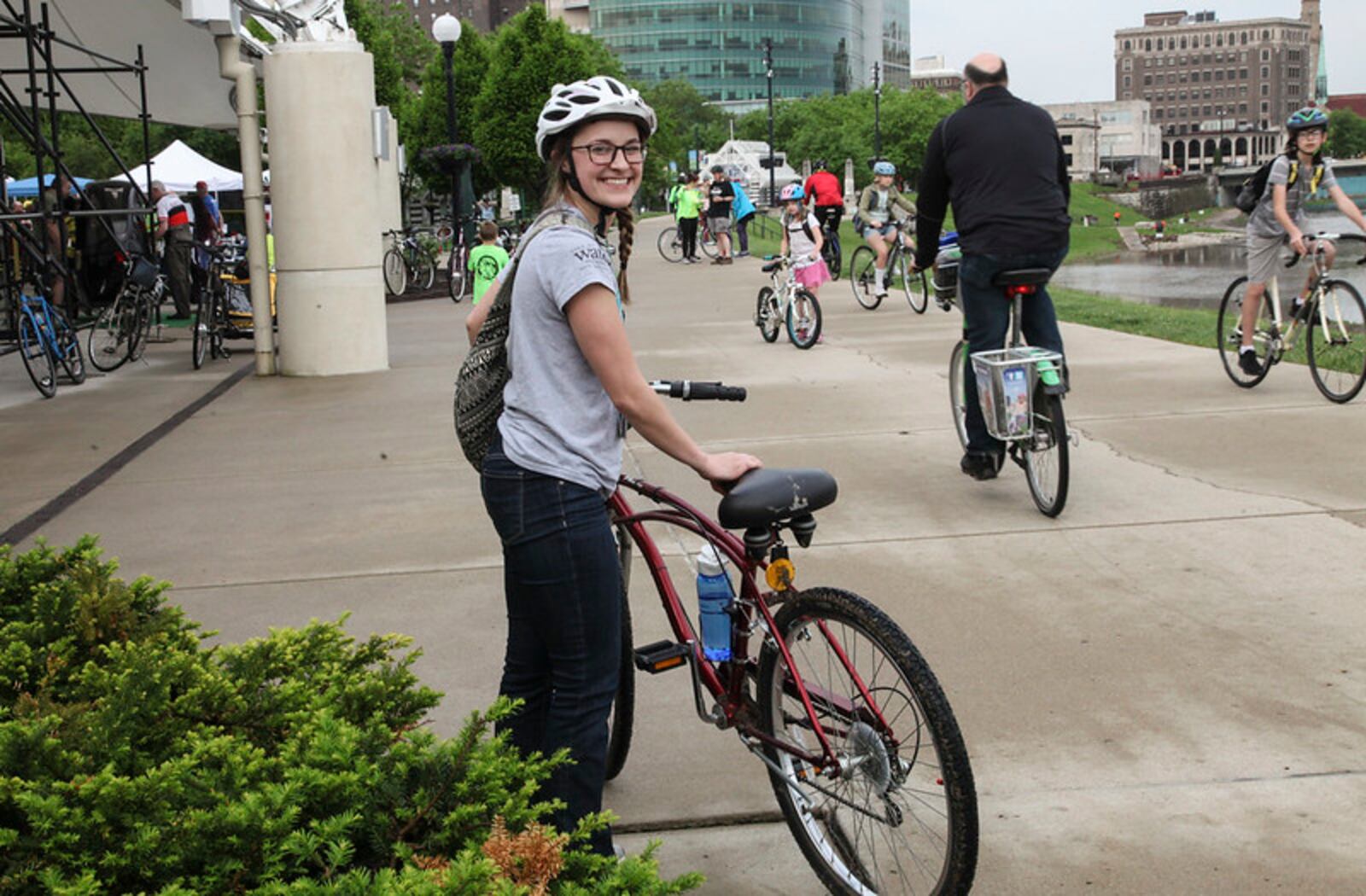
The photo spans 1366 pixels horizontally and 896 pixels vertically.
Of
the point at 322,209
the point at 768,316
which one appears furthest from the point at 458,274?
the point at 322,209

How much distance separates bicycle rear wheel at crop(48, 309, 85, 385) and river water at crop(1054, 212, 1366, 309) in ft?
32.8

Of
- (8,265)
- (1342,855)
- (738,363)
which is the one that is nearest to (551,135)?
(1342,855)

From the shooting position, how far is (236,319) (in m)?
16.6

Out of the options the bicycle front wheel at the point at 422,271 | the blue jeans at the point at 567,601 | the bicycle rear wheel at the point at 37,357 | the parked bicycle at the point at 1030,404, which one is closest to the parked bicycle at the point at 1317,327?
the parked bicycle at the point at 1030,404

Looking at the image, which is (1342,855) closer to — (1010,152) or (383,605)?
(383,605)

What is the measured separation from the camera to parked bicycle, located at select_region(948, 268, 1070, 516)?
721 centimetres

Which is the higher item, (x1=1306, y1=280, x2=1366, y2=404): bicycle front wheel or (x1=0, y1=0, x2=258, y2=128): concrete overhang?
(x1=0, y1=0, x2=258, y2=128): concrete overhang

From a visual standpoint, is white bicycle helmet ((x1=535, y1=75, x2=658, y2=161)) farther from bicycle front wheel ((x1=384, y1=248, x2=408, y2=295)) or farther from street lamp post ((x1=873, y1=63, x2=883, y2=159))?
street lamp post ((x1=873, y1=63, x2=883, y2=159))

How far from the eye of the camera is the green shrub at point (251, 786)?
90.0 inches

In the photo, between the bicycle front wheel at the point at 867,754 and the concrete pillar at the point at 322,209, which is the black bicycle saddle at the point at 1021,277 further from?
the concrete pillar at the point at 322,209

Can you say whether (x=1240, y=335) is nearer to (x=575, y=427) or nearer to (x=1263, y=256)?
(x=1263, y=256)

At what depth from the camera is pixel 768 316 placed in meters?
15.7

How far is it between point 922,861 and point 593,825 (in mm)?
981

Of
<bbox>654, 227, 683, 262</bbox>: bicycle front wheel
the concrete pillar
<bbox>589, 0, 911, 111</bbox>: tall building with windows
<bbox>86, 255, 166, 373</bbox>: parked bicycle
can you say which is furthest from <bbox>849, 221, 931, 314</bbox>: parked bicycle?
<bbox>589, 0, 911, 111</bbox>: tall building with windows
